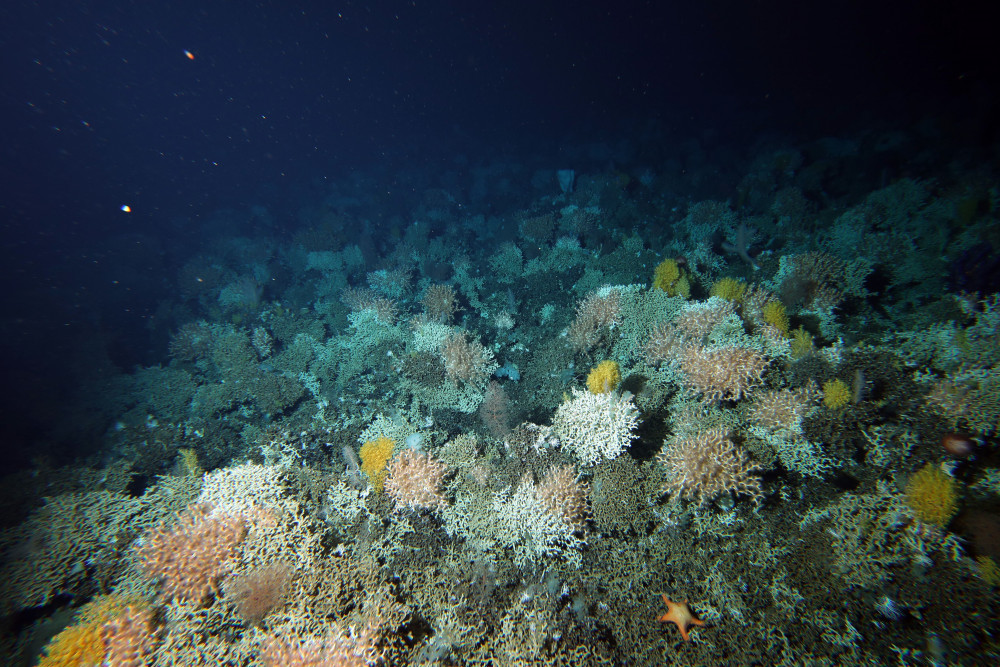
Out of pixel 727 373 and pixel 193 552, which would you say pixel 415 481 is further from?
pixel 727 373

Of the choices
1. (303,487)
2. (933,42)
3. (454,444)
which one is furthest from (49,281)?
(933,42)

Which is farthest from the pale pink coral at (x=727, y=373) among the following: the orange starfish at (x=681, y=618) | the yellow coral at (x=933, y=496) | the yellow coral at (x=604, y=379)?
the orange starfish at (x=681, y=618)

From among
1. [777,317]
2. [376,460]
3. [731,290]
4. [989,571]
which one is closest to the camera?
[989,571]

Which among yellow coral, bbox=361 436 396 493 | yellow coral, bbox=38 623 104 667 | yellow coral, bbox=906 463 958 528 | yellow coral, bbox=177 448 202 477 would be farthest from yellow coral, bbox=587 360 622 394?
yellow coral, bbox=177 448 202 477

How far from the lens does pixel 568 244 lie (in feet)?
33.9

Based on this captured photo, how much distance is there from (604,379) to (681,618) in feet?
8.73

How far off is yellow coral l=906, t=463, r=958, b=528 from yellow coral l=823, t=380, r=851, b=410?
84 cm

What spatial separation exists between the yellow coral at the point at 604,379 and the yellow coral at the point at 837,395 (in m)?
2.28

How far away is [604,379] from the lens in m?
5.03

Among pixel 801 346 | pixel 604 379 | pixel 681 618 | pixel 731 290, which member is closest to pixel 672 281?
pixel 731 290

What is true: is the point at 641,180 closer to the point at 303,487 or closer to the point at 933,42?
the point at 303,487

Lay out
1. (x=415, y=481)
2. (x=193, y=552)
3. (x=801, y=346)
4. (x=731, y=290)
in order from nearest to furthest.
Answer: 1. (x=193, y=552)
2. (x=415, y=481)
3. (x=801, y=346)
4. (x=731, y=290)

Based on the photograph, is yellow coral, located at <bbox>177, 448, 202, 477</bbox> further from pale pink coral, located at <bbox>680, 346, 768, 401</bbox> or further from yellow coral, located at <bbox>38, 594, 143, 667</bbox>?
pale pink coral, located at <bbox>680, 346, 768, 401</bbox>

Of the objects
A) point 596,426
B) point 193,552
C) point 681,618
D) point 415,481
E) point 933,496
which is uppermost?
point 596,426
